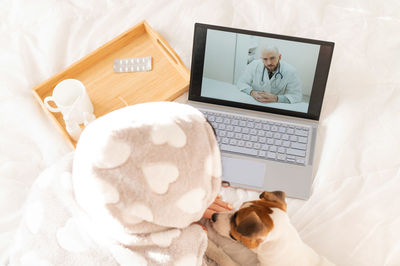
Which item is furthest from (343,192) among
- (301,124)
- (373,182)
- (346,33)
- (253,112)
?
(346,33)

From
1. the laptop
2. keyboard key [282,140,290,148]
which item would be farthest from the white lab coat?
keyboard key [282,140,290,148]

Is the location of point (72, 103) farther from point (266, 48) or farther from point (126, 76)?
point (266, 48)

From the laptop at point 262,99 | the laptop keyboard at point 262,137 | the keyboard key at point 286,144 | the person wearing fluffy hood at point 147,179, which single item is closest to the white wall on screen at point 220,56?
the laptop at point 262,99

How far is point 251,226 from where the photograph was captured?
0.70m

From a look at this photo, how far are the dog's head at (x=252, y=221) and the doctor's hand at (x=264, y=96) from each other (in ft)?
0.91

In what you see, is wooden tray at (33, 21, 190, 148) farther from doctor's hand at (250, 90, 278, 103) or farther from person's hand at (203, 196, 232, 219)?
person's hand at (203, 196, 232, 219)

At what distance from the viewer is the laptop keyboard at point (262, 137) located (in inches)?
37.1

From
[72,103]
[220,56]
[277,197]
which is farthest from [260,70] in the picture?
[72,103]

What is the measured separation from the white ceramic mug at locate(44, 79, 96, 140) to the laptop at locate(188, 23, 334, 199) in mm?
269

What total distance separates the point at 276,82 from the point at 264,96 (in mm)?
49

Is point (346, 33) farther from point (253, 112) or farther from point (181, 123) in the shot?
point (181, 123)

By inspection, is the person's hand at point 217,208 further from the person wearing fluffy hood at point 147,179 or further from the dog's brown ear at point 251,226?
the person wearing fluffy hood at point 147,179

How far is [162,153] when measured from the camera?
44 cm

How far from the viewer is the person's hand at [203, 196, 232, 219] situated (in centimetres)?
84
